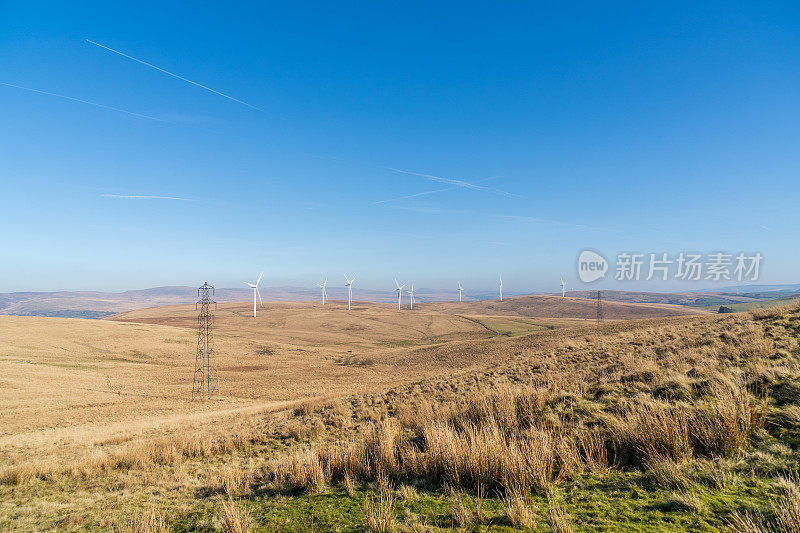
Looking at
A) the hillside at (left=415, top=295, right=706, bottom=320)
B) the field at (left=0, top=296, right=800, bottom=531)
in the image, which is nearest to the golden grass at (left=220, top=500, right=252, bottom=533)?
the field at (left=0, top=296, right=800, bottom=531)

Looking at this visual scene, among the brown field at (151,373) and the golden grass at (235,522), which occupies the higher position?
the golden grass at (235,522)

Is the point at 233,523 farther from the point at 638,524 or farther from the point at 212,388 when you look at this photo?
the point at 212,388

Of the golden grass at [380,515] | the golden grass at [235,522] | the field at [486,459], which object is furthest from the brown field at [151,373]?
the golden grass at [380,515]

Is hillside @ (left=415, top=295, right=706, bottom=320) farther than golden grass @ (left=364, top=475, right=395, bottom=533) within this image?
Yes

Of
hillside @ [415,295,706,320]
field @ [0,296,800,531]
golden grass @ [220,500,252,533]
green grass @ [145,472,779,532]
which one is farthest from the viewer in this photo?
hillside @ [415,295,706,320]

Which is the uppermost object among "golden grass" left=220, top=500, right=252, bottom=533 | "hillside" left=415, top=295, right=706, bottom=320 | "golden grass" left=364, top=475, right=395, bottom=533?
"golden grass" left=364, top=475, right=395, bottom=533

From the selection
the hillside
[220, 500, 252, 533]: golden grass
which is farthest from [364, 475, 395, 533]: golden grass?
the hillside

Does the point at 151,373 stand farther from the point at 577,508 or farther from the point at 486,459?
the point at 577,508

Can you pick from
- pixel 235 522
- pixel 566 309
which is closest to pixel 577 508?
pixel 235 522

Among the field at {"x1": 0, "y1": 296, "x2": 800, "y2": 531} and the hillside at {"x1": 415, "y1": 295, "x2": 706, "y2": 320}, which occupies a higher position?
the field at {"x1": 0, "y1": 296, "x2": 800, "y2": 531}

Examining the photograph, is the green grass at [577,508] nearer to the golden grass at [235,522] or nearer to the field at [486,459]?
the field at [486,459]

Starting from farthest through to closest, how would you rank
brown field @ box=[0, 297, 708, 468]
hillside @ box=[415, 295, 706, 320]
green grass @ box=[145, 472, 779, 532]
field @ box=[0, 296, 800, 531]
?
1. hillside @ box=[415, 295, 706, 320]
2. brown field @ box=[0, 297, 708, 468]
3. field @ box=[0, 296, 800, 531]
4. green grass @ box=[145, 472, 779, 532]

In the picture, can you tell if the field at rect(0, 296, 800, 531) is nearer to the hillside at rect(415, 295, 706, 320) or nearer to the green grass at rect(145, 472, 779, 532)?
the green grass at rect(145, 472, 779, 532)
